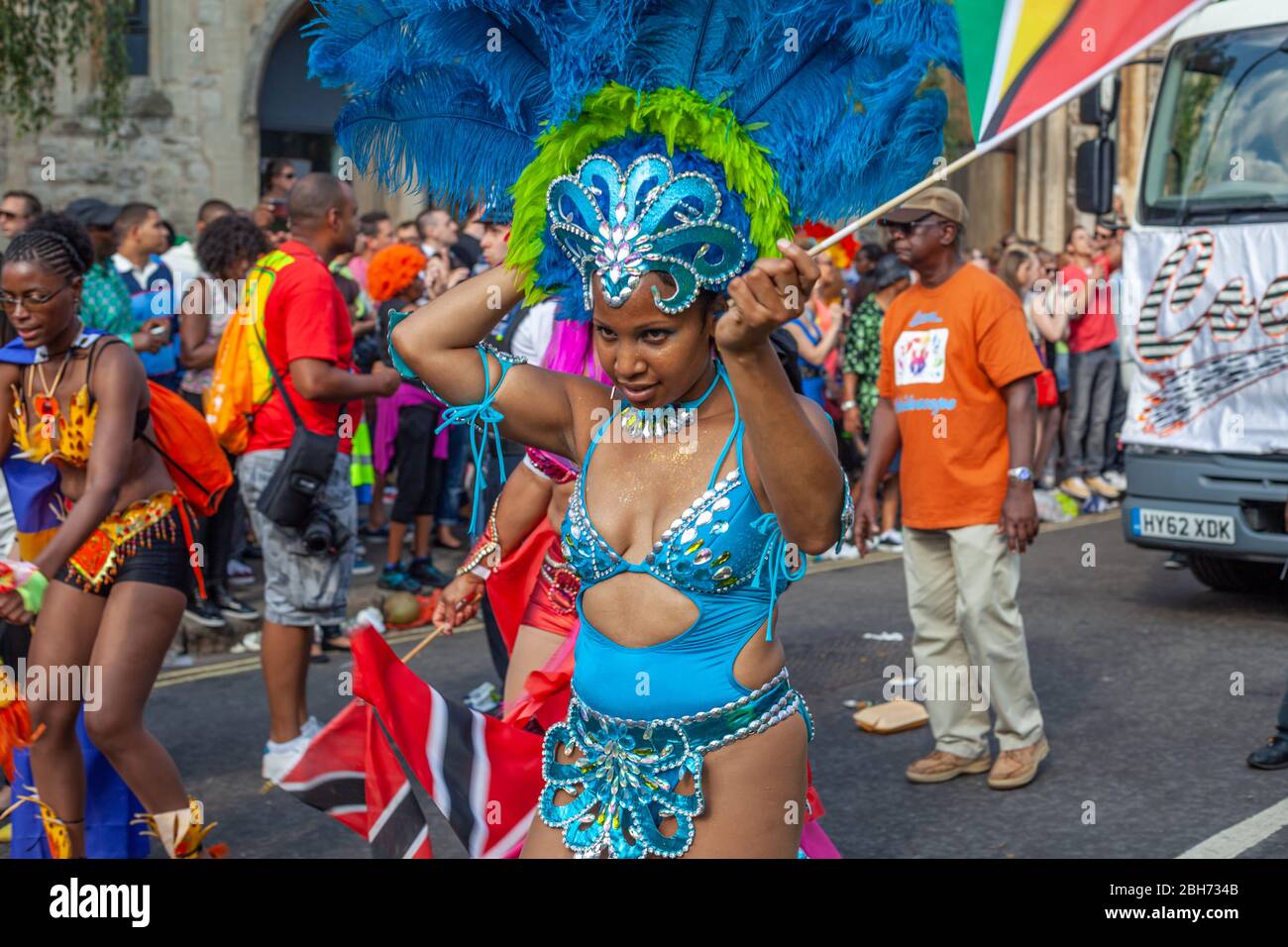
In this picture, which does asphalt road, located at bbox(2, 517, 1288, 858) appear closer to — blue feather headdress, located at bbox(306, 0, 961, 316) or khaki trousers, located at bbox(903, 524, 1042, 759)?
khaki trousers, located at bbox(903, 524, 1042, 759)

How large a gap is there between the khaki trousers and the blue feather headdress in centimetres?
318

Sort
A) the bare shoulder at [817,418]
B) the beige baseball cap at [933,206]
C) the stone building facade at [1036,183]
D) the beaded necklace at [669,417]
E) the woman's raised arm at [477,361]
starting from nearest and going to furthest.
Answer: the bare shoulder at [817,418]
the beaded necklace at [669,417]
the woman's raised arm at [477,361]
the beige baseball cap at [933,206]
the stone building facade at [1036,183]

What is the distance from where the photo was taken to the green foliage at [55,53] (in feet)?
47.1

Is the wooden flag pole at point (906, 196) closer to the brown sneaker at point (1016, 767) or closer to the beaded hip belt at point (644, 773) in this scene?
the beaded hip belt at point (644, 773)

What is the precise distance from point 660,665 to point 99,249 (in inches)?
281

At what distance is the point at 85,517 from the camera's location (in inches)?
181

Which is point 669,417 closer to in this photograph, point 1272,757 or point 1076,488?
point 1272,757

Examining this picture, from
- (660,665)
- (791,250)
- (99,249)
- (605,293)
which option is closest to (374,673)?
(660,665)

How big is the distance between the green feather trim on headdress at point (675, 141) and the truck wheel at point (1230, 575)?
7457 mm

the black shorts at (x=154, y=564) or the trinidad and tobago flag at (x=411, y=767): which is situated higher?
the black shorts at (x=154, y=564)

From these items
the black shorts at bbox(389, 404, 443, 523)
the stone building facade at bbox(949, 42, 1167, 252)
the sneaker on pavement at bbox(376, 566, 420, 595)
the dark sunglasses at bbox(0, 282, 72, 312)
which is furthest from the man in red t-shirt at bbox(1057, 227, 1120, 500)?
the stone building facade at bbox(949, 42, 1167, 252)

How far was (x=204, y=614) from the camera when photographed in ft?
29.0

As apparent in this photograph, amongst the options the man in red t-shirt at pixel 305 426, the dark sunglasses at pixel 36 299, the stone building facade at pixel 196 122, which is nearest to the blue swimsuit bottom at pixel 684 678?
the dark sunglasses at pixel 36 299

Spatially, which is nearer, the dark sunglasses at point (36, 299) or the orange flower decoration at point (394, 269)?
the dark sunglasses at point (36, 299)
